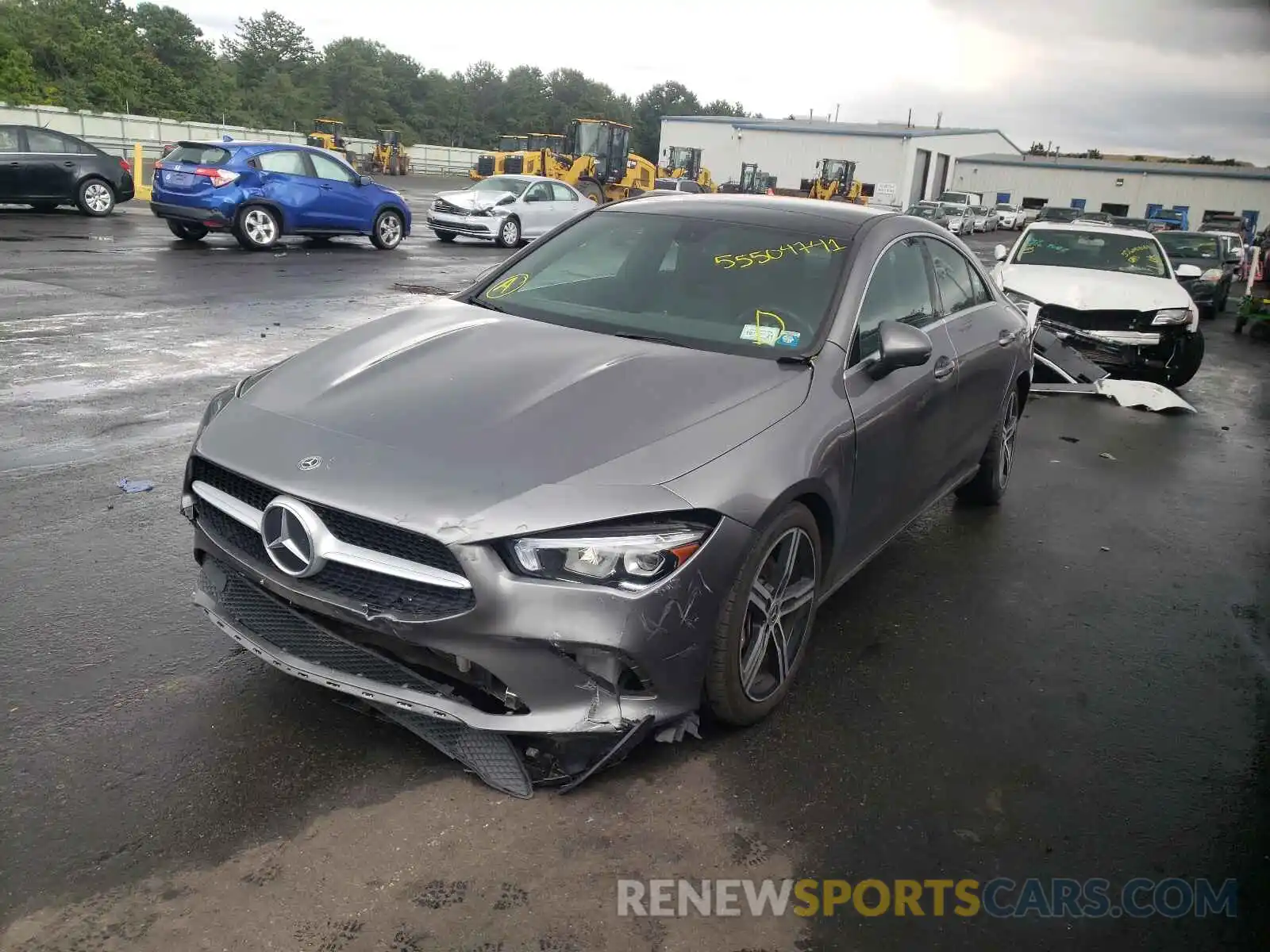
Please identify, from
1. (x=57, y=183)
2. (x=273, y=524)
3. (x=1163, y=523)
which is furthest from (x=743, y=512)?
(x=57, y=183)

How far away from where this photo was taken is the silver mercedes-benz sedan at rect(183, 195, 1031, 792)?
2.73m

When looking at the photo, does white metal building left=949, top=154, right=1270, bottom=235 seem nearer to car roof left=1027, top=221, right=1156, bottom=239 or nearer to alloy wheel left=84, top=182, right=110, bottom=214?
car roof left=1027, top=221, right=1156, bottom=239

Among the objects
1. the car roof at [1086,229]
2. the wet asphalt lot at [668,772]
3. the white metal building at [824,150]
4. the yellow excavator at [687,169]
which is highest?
the white metal building at [824,150]

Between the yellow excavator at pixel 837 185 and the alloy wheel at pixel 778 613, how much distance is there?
44.5m

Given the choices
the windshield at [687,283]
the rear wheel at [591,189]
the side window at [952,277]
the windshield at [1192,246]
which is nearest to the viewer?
the windshield at [687,283]

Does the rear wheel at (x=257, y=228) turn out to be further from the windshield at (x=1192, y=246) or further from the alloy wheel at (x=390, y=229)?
the windshield at (x=1192, y=246)

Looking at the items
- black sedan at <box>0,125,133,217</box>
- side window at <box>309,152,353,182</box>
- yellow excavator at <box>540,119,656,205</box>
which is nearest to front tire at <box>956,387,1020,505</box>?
side window at <box>309,152,353,182</box>

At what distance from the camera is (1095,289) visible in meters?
10.5

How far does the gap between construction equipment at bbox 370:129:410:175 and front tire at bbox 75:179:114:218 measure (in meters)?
38.4

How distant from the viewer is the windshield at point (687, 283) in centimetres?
388

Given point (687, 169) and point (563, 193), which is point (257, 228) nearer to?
point (563, 193)

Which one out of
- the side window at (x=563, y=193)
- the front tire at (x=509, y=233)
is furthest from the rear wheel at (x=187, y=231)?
the side window at (x=563, y=193)

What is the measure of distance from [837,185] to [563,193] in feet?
95.8

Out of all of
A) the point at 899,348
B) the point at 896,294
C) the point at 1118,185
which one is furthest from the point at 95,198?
the point at 1118,185
